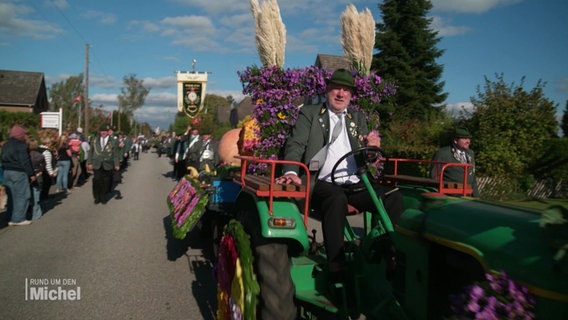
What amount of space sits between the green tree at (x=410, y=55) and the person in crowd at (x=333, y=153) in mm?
23598

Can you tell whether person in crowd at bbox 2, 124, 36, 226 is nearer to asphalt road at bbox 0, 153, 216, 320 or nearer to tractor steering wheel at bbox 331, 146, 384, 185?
asphalt road at bbox 0, 153, 216, 320

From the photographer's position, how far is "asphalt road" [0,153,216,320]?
424cm

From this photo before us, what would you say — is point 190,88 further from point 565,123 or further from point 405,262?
point 565,123

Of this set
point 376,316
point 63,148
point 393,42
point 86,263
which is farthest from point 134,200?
point 393,42

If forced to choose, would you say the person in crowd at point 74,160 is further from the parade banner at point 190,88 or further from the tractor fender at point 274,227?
the tractor fender at point 274,227

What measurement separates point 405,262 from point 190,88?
51.2 feet

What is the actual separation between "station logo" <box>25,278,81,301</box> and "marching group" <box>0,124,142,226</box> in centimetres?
367

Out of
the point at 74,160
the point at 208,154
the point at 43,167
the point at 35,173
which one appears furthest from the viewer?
the point at 74,160

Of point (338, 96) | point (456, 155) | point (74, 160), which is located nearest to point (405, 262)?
point (338, 96)

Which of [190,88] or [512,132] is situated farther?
[190,88]

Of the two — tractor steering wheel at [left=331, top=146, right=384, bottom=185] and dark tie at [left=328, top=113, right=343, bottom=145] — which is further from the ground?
dark tie at [left=328, top=113, right=343, bottom=145]

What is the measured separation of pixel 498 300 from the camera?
1.69 m

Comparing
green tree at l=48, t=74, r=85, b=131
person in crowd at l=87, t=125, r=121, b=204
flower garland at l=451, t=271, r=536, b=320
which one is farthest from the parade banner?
green tree at l=48, t=74, r=85, b=131

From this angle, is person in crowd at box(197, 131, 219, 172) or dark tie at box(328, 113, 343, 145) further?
person in crowd at box(197, 131, 219, 172)
